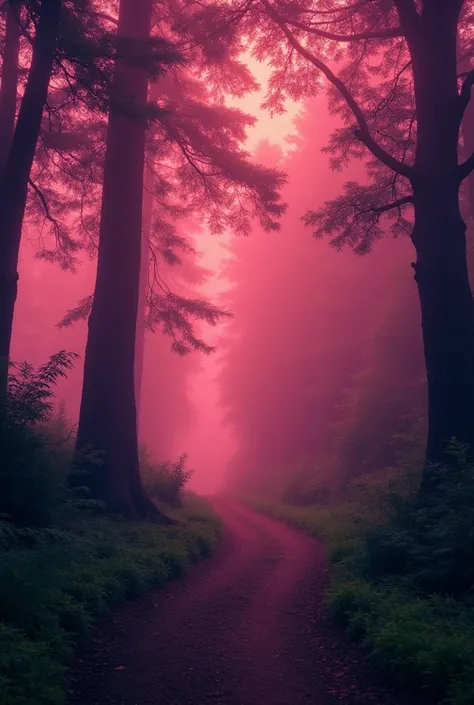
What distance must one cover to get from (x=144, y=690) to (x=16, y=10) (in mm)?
11488

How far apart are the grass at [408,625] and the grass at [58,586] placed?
8.65ft

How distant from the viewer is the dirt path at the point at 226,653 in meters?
4.44

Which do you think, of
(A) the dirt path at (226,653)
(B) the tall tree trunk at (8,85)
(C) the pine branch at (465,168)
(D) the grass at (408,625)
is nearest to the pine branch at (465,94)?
(C) the pine branch at (465,168)

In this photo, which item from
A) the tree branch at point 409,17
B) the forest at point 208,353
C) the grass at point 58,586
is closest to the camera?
the grass at point 58,586

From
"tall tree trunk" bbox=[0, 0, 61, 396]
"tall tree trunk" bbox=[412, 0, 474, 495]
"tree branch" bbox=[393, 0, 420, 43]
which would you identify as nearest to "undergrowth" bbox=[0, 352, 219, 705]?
"tall tree trunk" bbox=[0, 0, 61, 396]

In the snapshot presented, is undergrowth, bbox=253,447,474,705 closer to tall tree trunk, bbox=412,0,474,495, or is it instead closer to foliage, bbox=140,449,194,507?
tall tree trunk, bbox=412,0,474,495

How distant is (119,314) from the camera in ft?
37.9

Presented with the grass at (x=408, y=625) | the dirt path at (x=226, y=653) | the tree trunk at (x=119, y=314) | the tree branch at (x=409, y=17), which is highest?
the tree branch at (x=409, y=17)

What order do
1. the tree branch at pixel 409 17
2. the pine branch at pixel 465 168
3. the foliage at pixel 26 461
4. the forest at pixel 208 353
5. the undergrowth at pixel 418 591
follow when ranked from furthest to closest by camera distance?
the tree branch at pixel 409 17 < the pine branch at pixel 465 168 < the foliage at pixel 26 461 < the forest at pixel 208 353 < the undergrowth at pixel 418 591

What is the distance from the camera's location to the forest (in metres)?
4.88

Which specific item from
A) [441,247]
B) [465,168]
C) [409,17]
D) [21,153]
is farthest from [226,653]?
[409,17]

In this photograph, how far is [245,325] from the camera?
3850cm

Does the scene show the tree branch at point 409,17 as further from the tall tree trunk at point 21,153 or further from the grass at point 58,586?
the grass at point 58,586

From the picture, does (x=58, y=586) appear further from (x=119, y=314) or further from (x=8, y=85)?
Answer: (x=8, y=85)
